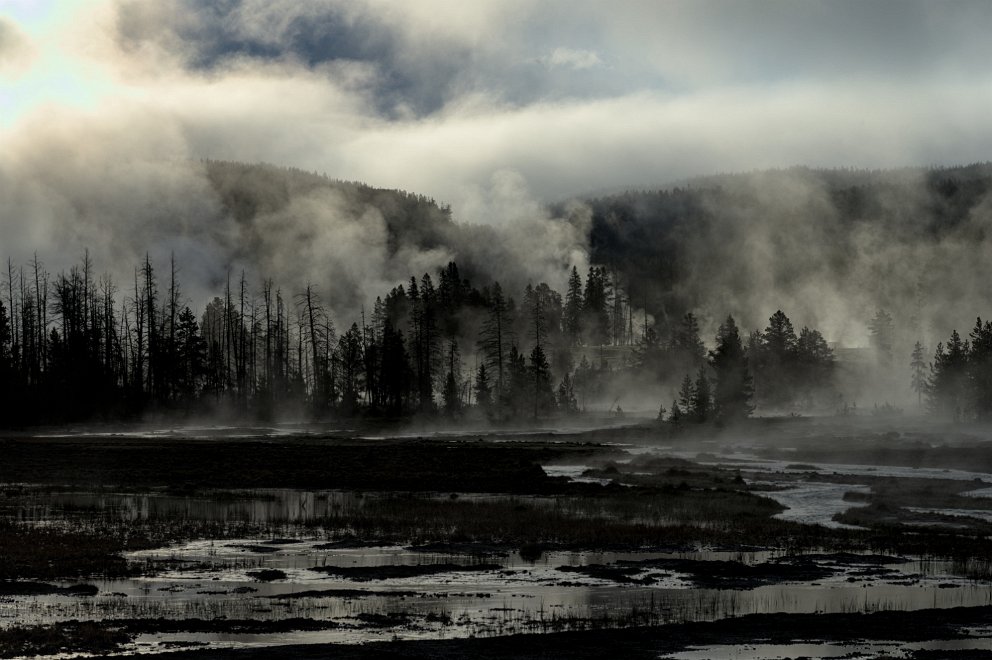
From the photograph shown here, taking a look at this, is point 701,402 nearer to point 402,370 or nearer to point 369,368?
point 402,370

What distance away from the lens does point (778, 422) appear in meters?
121

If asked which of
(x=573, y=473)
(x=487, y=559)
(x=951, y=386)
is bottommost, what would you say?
(x=573, y=473)

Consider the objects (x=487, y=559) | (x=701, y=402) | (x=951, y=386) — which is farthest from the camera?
(x=951, y=386)

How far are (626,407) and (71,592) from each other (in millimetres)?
130685

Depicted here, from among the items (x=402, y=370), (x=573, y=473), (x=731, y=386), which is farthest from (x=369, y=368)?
(x=573, y=473)

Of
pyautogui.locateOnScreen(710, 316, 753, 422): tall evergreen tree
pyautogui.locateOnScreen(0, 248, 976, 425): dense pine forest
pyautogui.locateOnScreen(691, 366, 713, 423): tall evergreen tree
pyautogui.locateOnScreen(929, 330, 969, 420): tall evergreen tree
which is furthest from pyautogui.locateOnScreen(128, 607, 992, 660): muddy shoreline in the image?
pyautogui.locateOnScreen(929, 330, 969, 420): tall evergreen tree

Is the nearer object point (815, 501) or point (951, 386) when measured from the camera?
point (815, 501)

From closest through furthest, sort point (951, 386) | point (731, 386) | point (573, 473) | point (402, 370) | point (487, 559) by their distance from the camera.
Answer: point (487, 559) → point (573, 473) → point (731, 386) → point (951, 386) → point (402, 370)

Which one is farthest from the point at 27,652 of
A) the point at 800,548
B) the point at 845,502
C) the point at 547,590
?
the point at 845,502

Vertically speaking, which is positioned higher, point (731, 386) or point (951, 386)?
point (731, 386)

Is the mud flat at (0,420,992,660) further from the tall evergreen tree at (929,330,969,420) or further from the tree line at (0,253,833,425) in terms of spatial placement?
the tall evergreen tree at (929,330,969,420)

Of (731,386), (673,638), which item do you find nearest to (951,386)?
(731,386)

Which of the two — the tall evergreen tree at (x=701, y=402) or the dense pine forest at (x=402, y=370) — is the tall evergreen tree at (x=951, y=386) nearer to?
the dense pine forest at (x=402, y=370)

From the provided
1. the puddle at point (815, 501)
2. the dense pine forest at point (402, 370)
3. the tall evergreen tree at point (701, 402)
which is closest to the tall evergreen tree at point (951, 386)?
the dense pine forest at point (402, 370)
